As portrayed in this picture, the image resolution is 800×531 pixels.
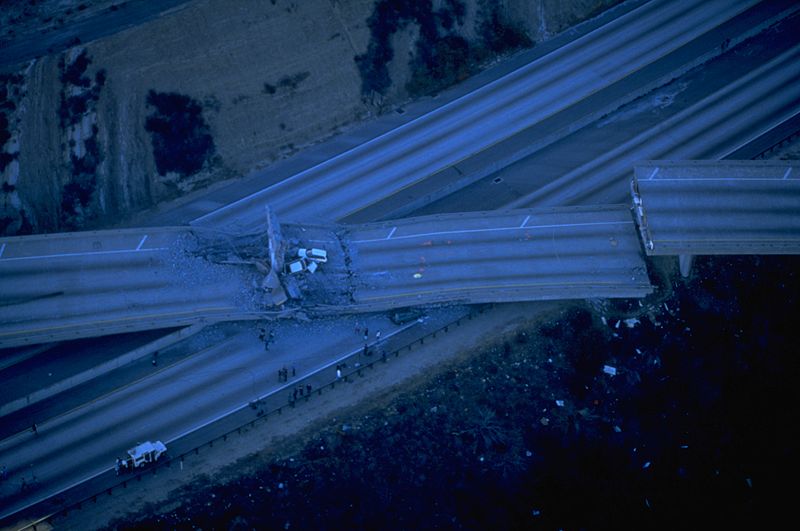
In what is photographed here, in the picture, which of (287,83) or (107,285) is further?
(287,83)

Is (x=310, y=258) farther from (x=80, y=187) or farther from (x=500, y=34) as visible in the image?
(x=500, y=34)

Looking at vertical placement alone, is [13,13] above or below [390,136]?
above

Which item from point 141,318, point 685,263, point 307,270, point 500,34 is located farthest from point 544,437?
point 500,34

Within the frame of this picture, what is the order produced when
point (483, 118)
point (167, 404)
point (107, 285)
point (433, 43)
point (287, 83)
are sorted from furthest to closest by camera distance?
point (433, 43) < point (483, 118) < point (287, 83) < point (167, 404) < point (107, 285)

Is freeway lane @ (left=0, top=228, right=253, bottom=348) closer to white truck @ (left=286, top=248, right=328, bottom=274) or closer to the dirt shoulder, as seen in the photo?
white truck @ (left=286, top=248, right=328, bottom=274)

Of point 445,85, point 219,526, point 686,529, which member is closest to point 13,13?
point 445,85

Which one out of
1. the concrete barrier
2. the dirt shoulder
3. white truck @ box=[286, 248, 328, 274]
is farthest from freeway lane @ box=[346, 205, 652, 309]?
the concrete barrier

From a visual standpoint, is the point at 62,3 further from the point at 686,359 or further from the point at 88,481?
the point at 686,359
